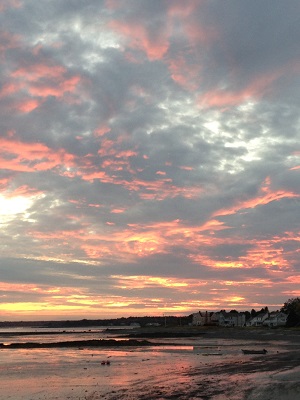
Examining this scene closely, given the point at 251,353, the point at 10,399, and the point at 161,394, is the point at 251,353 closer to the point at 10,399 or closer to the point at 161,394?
the point at 161,394

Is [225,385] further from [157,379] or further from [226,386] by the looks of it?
[157,379]

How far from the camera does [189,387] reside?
1188 inches

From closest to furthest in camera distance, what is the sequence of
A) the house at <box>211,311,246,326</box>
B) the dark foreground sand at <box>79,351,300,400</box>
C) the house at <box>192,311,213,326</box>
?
the dark foreground sand at <box>79,351,300,400</box> < the house at <box>211,311,246,326</box> < the house at <box>192,311,213,326</box>

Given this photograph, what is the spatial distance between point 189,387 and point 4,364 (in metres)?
28.4

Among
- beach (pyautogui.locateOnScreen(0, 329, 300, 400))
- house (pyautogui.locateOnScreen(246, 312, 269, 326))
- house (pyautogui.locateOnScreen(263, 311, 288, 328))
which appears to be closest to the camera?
beach (pyautogui.locateOnScreen(0, 329, 300, 400))

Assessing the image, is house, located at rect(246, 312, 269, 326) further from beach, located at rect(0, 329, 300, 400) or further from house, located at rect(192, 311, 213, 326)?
beach, located at rect(0, 329, 300, 400)

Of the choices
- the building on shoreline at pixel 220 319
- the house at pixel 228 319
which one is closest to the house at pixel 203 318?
the building on shoreline at pixel 220 319

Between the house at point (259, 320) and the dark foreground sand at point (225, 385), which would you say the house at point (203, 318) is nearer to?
the house at point (259, 320)

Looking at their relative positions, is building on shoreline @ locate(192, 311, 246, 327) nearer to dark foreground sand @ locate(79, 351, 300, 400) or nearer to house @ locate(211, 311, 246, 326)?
house @ locate(211, 311, 246, 326)

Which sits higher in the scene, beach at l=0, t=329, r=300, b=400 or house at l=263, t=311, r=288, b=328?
house at l=263, t=311, r=288, b=328

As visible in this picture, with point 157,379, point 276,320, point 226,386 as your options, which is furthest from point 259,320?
point 226,386

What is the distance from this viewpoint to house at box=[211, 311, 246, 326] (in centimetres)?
18719

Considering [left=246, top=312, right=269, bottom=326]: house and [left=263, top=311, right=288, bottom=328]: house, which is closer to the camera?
[left=263, top=311, right=288, bottom=328]: house

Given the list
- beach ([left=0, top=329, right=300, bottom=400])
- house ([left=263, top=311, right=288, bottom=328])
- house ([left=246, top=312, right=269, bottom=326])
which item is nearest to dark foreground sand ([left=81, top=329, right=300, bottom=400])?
beach ([left=0, top=329, right=300, bottom=400])
